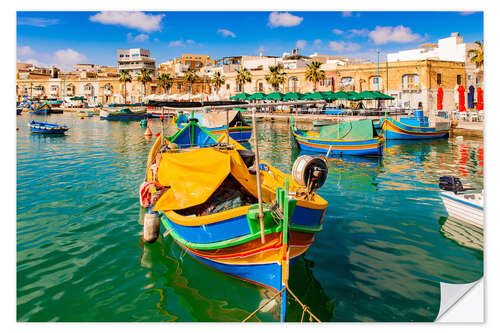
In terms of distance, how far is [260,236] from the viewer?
5984 millimetres

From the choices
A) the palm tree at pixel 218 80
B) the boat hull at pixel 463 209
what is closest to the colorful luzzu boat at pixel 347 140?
the boat hull at pixel 463 209

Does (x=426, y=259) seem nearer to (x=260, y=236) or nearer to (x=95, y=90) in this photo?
(x=260, y=236)

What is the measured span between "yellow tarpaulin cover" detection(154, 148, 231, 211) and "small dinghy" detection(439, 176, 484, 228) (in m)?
6.76

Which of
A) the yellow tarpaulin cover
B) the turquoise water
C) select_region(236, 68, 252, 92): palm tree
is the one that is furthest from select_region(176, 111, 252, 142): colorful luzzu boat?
select_region(236, 68, 252, 92): palm tree

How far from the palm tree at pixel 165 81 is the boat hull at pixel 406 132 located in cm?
5993

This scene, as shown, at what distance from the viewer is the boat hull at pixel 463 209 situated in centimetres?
938

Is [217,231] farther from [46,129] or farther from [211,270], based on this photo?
[46,129]

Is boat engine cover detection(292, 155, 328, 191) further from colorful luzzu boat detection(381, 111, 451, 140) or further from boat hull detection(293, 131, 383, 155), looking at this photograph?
colorful luzzu boat detection(381, 111, 451, 140)

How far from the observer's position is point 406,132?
29.3m

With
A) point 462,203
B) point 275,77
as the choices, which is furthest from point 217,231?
point 275,77

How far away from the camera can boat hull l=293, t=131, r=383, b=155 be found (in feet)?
70.5

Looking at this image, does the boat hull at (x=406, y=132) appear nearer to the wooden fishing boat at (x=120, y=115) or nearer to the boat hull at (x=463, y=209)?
the boat hull at (x=463, y=209)

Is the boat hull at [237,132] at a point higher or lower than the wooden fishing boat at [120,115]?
lower
